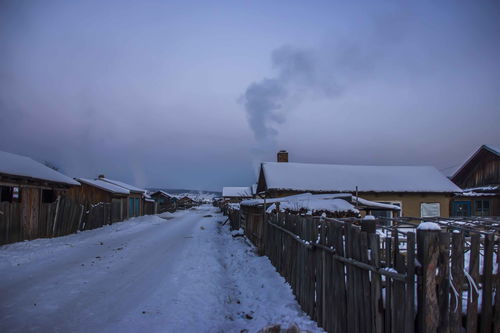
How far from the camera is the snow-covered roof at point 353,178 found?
68.8ft

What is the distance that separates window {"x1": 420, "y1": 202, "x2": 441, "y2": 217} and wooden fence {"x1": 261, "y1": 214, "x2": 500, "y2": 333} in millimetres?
19018

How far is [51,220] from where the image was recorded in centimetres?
1650

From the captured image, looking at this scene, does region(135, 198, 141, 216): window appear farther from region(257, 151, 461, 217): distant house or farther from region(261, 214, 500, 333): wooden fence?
region(261, 214, 500, 333): wooden fence

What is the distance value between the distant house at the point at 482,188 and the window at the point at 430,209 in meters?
2.11

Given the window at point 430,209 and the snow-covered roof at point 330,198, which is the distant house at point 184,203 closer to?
the window at point 430,209

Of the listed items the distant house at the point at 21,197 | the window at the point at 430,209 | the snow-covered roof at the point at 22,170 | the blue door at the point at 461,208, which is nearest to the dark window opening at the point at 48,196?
the snow-covered roof at the point at 22,170

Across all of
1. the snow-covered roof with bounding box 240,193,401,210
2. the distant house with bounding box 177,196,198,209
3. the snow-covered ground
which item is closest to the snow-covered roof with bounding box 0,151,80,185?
the snow-covered ground

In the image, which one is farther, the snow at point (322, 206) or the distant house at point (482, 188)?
the distant house at point (482, 188)

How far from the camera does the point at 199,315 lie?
5973mm

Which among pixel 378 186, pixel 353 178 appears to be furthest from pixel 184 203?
pixel 378 186

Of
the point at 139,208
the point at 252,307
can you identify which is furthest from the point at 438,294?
the point at 139,208

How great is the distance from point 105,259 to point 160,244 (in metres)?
4.08

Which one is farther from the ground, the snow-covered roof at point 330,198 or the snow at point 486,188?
the snow at point 486,188

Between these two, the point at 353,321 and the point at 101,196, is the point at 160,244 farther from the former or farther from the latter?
the point at 101,196
